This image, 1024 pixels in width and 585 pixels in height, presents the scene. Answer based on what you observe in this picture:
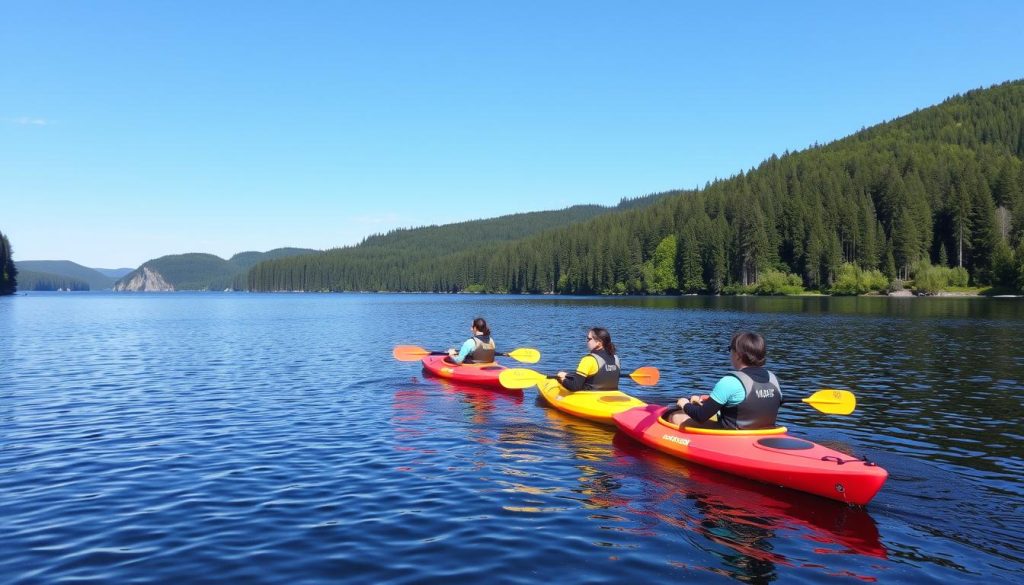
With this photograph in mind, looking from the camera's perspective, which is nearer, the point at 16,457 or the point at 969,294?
the point at 16,457

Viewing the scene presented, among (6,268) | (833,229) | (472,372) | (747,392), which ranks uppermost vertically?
(833,229)

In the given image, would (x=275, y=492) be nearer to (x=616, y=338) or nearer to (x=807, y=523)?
(x=807, y=523)

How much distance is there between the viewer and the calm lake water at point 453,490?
8031mm

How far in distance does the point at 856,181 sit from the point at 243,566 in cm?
15298

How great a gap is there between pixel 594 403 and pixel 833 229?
399 feet

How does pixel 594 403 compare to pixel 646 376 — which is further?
pixel 646 376

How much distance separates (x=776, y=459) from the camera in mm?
11086

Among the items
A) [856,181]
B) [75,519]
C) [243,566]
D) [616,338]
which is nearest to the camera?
[243,566]

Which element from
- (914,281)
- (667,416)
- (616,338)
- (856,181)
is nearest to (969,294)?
(914,281)

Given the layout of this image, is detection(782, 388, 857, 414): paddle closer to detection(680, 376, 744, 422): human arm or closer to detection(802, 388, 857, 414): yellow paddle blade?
detection(802, 388, 857, 414): yellow paddle blade

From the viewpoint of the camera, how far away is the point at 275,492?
10805mm

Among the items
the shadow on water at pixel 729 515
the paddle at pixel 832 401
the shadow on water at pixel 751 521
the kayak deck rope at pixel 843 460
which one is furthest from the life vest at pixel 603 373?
the kayak deck rope at pixel 843 460

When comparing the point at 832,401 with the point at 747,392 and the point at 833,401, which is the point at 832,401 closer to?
the point at 833,401

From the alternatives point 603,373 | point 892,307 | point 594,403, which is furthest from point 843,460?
point 892,307
